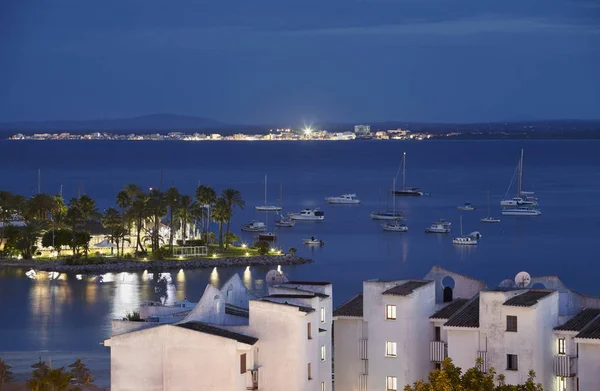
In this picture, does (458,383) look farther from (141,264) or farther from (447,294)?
(141,264)

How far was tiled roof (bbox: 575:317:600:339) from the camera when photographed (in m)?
25.5

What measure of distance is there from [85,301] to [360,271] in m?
16.9

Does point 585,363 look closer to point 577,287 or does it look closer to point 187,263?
point 577,287

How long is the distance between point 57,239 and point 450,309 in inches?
1703

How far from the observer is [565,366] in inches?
1038

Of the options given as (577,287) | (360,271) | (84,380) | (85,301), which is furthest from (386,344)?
(360,271)

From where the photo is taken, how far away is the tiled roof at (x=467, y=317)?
2679cm

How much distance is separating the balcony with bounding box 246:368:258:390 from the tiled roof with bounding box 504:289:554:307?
16.7ft

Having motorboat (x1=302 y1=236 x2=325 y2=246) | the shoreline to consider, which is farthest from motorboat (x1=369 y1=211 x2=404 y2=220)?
the shoreline

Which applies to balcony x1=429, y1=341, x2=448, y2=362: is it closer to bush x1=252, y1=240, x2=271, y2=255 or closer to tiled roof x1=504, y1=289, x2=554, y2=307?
tiled roof x1=504, y1=289, x2=554, y2=307

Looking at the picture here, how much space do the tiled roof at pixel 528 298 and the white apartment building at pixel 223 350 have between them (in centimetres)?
381

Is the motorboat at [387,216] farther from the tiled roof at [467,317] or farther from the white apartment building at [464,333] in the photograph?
the tiled roof at [467,317]

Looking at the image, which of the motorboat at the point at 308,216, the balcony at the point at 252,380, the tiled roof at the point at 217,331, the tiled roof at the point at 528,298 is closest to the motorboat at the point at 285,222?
the motorboat at the point at 308,216

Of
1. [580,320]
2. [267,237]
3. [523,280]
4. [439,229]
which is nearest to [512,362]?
[580,320]
